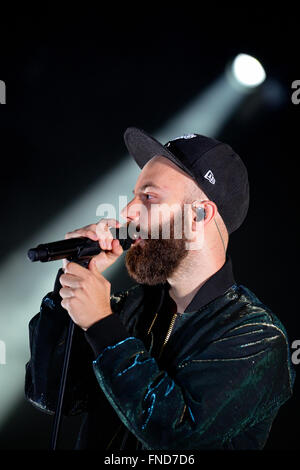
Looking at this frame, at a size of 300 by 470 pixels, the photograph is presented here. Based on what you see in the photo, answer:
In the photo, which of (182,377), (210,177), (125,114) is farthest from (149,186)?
(125,114)

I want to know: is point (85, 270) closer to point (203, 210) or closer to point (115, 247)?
point (115, 247)

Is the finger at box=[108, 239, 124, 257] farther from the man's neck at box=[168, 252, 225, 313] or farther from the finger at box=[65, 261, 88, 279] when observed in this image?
the man's neck at box=[168, 252, 225, 313]

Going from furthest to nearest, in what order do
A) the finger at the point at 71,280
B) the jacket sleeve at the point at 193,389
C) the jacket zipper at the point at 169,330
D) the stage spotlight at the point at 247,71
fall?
the stage spotlight at the point at 247,71
the jacket zipper at the point at 169,330
the finger at the point at 71,280
the jacket sleeve at the point at 193,389

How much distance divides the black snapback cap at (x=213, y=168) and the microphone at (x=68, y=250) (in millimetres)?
394

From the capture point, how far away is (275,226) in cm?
266

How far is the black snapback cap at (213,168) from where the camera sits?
1.58m

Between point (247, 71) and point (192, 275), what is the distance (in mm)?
1606

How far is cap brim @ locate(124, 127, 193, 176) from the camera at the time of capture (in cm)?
157

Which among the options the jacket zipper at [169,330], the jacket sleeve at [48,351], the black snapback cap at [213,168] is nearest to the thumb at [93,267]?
the jacket sleeve at [48,351]

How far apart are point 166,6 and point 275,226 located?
1520mm

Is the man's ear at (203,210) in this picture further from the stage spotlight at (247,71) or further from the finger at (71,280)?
the stage spotlight at (247,71)
